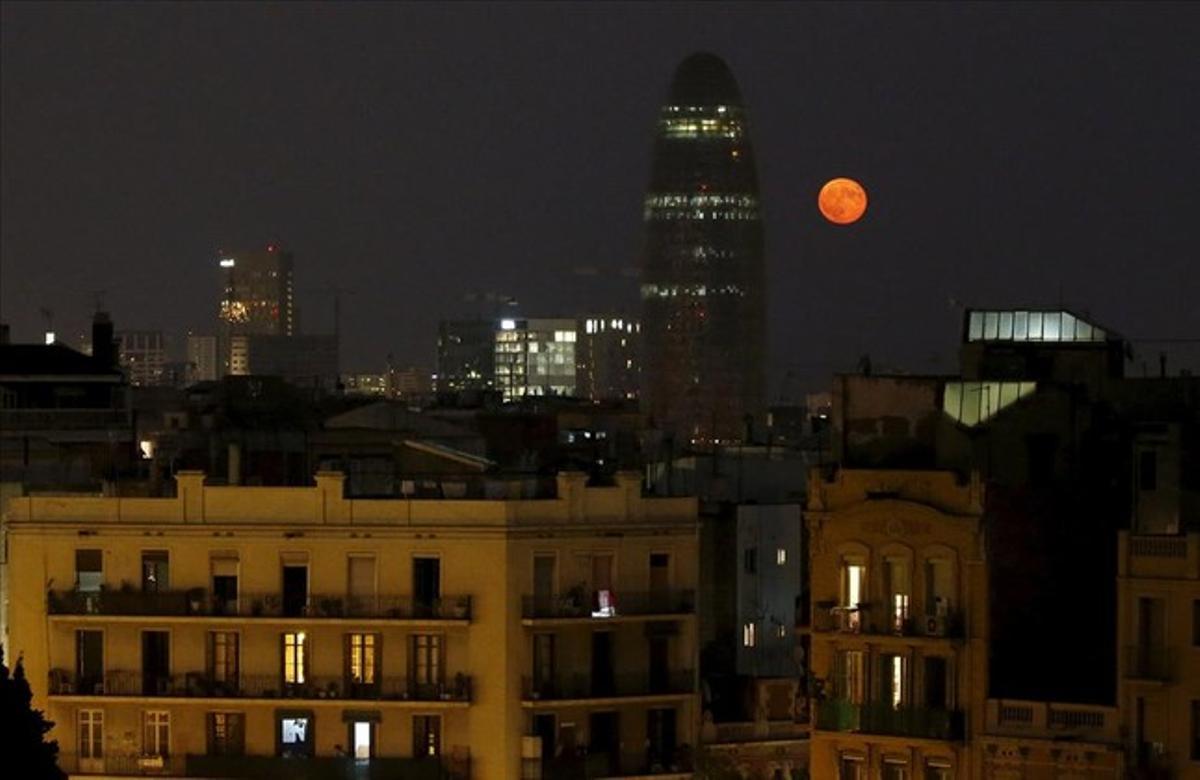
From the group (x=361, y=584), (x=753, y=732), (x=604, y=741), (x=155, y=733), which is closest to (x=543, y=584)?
(x=604, y=741)

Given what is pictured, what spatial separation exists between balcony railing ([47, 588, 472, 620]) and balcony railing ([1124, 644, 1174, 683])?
1473cm

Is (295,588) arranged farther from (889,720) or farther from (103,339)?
(103,339)

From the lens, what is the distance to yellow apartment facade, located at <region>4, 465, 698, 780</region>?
7550cm

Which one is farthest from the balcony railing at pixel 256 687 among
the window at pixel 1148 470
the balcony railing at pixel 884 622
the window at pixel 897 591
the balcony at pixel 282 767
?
the window at pixel 1148 470

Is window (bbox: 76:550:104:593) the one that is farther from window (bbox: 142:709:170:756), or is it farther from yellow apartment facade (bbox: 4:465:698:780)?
window (bbox: 142:709:170:756)

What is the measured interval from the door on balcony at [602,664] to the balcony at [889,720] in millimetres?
8929

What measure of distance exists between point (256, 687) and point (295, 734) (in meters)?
1.05

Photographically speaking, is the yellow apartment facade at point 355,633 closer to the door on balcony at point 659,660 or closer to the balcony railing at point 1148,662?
the door on balcony at point 659,660

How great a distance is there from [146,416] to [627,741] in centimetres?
4628

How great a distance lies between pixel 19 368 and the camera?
121 m

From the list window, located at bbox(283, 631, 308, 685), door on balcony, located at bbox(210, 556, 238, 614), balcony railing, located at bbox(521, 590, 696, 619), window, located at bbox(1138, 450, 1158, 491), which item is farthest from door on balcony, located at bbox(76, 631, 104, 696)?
window, located at bbox(1138, 450, 1158, 491)

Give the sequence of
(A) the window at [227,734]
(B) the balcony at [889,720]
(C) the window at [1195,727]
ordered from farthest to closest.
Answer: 1. (A) the window at [227,734]
2. (B) the balcony at [889,720]
3. (C) the window at [1195,727]

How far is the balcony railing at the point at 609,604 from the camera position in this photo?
7588 cm

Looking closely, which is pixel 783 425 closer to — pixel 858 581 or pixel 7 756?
pixel 858 581
